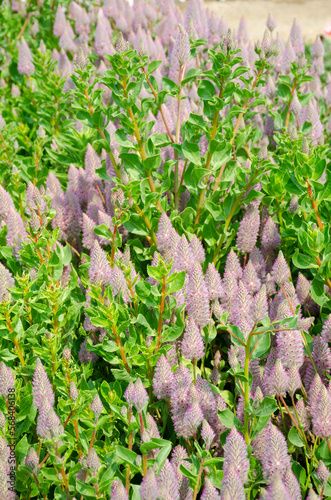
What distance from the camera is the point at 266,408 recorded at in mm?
1442

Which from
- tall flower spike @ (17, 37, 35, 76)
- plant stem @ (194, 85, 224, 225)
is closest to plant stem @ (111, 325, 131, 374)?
plant stem @ (194, 85, 224, 225)

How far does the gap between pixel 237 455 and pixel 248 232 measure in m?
0.91

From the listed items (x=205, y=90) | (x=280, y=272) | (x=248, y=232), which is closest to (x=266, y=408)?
(x=280, y=272)

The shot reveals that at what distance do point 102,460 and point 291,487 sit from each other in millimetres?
545

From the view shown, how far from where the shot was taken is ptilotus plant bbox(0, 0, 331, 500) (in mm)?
1428

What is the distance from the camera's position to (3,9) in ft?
13.8

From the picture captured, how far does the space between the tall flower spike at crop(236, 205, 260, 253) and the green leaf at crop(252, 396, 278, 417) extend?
2.34 feet

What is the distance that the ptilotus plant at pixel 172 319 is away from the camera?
143cm

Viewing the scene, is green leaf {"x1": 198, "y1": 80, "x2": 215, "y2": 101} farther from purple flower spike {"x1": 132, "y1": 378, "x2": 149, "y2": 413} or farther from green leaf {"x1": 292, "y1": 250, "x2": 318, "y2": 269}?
purple flower spike {"x1": 132, "y1": 378, "x2": 149, "y2": 413}

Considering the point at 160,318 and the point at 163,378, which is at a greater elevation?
the point at 160,318

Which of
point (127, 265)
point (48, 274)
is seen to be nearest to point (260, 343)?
point (127, 265)

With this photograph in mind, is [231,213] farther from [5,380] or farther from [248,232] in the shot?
[5,380]

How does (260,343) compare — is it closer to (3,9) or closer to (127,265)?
(127,265)

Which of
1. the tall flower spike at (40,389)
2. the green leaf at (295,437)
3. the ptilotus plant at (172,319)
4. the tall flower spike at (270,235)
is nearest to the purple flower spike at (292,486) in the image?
the ptilotus plant at (172,319)
